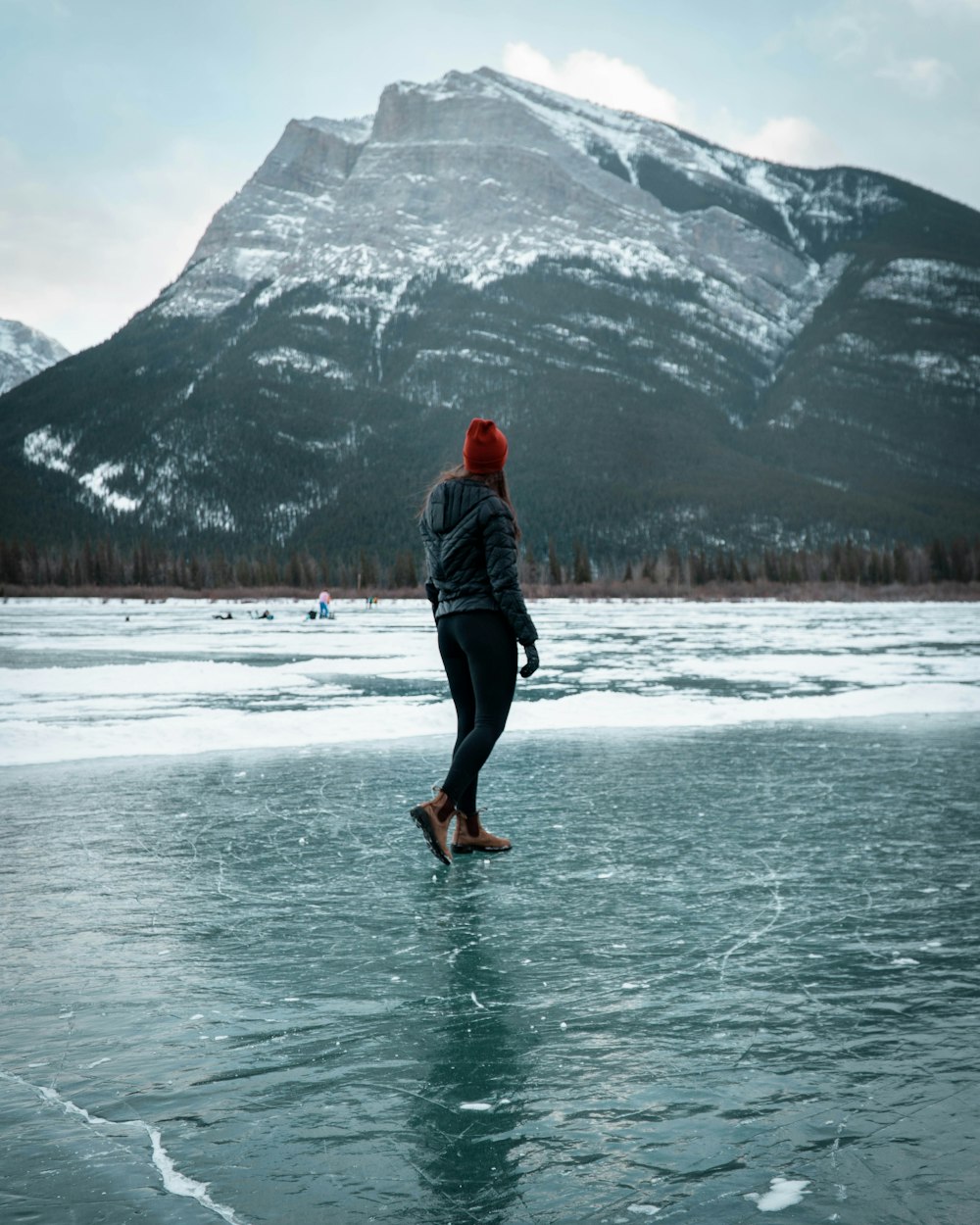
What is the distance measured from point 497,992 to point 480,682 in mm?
Result: 2286

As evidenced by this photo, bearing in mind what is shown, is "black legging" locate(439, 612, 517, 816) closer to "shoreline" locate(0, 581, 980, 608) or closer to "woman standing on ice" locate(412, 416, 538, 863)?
"woman standing on ice" locate(412, 416, 538, 863)

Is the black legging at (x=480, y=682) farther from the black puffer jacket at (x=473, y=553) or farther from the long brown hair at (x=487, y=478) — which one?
the long brown hair at (x=487, y=478)

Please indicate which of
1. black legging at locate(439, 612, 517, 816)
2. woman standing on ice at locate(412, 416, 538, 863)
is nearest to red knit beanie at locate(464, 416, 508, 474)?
woman standing on ice at locate(412, 416, 538, 863)

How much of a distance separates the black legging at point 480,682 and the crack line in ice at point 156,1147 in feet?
9.59

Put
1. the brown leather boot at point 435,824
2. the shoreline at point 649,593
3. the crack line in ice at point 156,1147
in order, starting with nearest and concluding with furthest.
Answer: the crack line in ice at point 156,1147
the brown leather boot at point 435,824
the shoreline at point 649,593

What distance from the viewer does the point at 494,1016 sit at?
338cm

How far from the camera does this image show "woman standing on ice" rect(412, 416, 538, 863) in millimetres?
Answer: 5590

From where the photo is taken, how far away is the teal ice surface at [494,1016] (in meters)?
2.36

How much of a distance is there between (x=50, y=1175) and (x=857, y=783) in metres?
6.42

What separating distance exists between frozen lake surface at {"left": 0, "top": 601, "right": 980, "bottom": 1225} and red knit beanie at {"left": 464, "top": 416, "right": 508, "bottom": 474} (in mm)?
2107

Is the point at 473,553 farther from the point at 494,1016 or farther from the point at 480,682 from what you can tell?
the point at 494,1016

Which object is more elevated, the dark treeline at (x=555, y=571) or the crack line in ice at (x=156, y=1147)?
the dark treeline at (x=555, y=571)

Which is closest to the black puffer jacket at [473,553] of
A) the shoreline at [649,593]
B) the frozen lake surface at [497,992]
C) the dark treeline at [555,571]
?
the frozen lake surface at [497,992]

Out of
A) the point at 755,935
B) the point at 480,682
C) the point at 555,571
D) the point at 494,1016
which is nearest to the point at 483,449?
the point at 480,682
